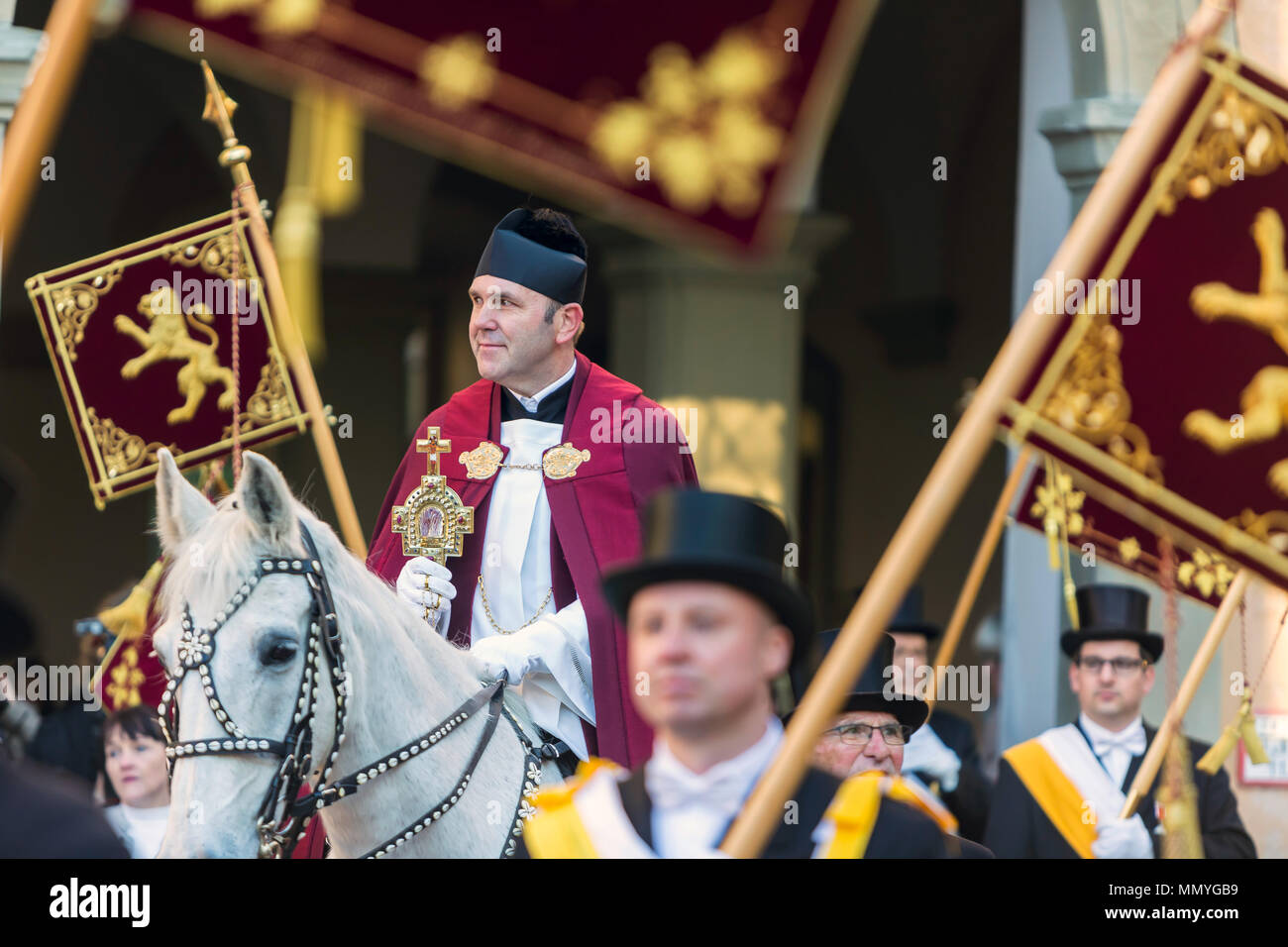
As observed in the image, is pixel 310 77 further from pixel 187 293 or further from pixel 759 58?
pixel 187 293

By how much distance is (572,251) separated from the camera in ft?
16.6

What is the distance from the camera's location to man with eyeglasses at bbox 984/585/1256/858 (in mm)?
6086

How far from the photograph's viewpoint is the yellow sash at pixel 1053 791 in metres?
6.08

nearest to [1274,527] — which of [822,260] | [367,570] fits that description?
[367,570]

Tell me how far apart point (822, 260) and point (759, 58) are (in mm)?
9374

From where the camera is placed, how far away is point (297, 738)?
3.66 meters

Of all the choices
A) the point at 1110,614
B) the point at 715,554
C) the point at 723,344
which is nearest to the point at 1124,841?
the point at 1110,614

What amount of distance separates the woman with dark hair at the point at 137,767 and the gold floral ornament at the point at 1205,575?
3294 mm

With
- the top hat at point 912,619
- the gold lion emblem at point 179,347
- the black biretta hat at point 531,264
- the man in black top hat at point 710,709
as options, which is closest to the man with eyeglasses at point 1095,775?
the top hat at point 912,619

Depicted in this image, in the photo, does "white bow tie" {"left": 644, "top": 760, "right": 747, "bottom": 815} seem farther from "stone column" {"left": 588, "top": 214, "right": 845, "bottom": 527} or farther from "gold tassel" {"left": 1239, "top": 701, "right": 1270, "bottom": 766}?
"stone column" {"left": 588, "top": 214, "right": 845, "bottom": 527}

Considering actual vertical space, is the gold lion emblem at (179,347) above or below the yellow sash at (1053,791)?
above

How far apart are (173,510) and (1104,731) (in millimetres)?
3635

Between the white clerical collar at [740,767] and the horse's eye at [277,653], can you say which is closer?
the white clerical collar at [740,767]

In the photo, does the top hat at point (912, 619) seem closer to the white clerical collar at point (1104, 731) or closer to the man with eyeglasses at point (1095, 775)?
the man with eyeglasses at point (1095, 775)
